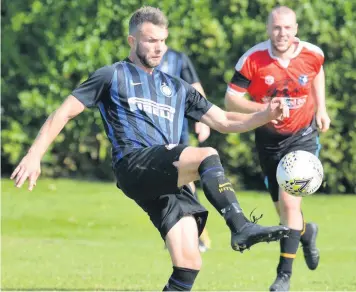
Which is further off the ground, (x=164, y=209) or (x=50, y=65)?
(x=164, y=209)

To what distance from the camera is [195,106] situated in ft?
25.5

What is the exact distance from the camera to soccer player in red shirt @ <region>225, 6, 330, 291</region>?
9633 mm

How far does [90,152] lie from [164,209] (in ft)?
31.1

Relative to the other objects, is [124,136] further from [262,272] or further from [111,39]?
[111,39]

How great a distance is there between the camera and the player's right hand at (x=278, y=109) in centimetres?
711

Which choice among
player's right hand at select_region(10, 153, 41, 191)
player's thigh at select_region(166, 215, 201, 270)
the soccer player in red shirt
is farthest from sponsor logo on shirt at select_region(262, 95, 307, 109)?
player's right hand at select_region(10, 153, 41, 191)

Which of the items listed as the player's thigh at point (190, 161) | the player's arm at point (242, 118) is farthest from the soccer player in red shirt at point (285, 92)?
the player's thigh at point (190, 161)

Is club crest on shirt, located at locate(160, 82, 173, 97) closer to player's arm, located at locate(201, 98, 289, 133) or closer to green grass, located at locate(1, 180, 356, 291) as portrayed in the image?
player's arm, located at locate(201, 98, 289, 133)

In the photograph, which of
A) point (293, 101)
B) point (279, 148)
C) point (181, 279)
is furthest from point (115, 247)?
point (181, 279)

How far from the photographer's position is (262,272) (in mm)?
10531

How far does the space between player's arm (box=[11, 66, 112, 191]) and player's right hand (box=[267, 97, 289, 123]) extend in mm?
1143

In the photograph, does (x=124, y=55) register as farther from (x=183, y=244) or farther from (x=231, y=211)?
(x=231, y=211)

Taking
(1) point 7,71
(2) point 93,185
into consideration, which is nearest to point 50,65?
(1) point 7,71

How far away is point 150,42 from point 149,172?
0.96 m
